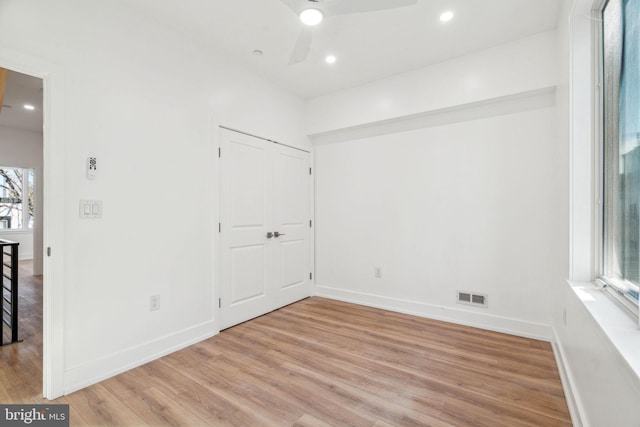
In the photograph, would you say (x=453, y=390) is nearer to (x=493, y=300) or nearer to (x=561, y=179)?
(x=493, y=300)

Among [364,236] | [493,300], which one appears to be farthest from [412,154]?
[493,300]

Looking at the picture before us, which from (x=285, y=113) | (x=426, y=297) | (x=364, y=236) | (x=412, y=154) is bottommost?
(x=426, y=297)

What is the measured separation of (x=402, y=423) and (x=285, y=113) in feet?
11.4

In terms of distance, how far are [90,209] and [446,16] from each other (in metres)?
3.15

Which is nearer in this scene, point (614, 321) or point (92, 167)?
point (614, 321)

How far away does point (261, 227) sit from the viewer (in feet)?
11.7

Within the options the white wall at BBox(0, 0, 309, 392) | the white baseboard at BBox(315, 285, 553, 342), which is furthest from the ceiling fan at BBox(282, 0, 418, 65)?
the white baseboard at BBox(315, 285, 553, 342)

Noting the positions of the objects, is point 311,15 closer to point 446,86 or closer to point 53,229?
point 446,86

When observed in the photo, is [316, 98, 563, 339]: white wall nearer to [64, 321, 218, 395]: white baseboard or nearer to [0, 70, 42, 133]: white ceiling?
[64, 321, 218, 395]: white baseboard

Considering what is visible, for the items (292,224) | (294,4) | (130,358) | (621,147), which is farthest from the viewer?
(292,224)

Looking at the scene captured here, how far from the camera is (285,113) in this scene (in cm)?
391

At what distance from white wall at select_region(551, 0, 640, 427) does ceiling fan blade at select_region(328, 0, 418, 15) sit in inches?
44.2

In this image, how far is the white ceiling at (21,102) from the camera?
143 inches

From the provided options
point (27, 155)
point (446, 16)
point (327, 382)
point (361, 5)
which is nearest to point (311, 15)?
point (361, 5)
